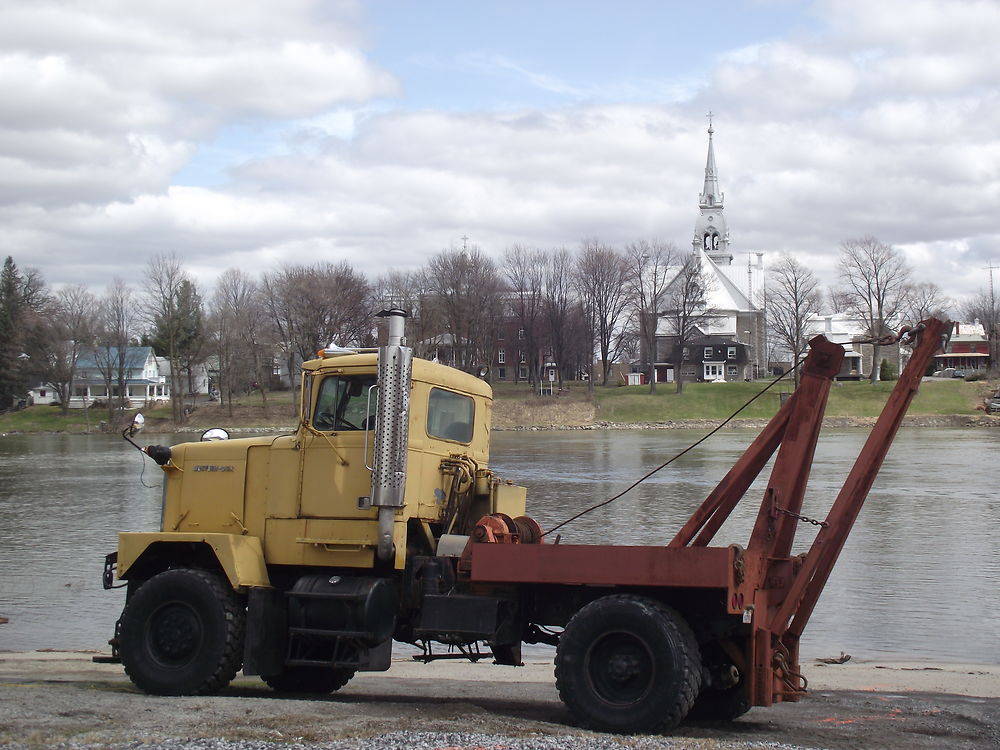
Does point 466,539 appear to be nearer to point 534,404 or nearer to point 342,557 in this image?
point 342,557

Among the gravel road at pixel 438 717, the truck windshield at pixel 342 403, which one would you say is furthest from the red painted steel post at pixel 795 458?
the truck windshield at pixel 342 403

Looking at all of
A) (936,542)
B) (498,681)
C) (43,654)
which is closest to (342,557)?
(498,681)

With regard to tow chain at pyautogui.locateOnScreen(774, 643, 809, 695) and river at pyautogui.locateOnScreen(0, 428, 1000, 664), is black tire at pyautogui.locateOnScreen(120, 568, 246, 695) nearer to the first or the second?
river at pyautogui.locateOnScreen(0, 428, 1000, 664)

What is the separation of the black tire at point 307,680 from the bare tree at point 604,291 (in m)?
93.8

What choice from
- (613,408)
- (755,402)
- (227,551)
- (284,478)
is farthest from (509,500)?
(755,402)

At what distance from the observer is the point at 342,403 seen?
31.7 ft

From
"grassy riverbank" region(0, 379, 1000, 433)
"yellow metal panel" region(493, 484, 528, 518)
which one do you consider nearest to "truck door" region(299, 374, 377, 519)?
"yellow metal panel" region(493, 484, 528, 518)

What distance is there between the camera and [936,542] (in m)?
23.1

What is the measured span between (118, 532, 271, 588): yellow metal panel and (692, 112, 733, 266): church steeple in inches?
5204

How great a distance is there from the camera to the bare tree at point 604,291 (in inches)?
4097

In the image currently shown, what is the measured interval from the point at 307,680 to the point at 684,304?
95030 millimetres

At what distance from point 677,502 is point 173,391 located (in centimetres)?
5987

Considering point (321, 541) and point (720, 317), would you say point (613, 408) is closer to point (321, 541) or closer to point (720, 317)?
point (720, 317)

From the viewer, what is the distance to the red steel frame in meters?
8.02
